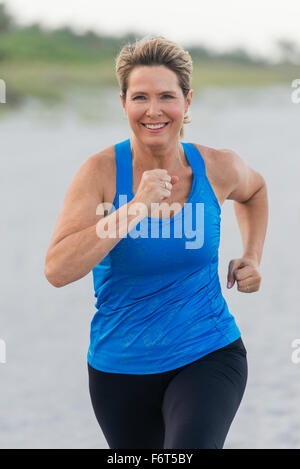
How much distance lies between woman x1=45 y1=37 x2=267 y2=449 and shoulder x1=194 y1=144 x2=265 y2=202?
8cm

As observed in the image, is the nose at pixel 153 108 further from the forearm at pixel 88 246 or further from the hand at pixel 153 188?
the forearm at pixel 88 246

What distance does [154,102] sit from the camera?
210 centimetres

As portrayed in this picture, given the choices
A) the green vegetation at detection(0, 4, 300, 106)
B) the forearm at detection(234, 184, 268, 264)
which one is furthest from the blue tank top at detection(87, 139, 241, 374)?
the green vegetation at detection(0, 4, 300, 106)

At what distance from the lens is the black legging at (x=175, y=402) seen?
6.33 feet

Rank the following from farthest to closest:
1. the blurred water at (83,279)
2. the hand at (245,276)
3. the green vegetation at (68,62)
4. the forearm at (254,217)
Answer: the green vegetation at (68,62) → the blurred water at (83,279) → the forearm at (254,217) → the hand at (245,276)

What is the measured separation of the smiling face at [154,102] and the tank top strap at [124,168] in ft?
0.24

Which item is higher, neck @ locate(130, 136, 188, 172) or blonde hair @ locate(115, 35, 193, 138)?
blonde hair @ locate(115, 35, 193, 138)

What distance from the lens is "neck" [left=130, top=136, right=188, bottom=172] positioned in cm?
220

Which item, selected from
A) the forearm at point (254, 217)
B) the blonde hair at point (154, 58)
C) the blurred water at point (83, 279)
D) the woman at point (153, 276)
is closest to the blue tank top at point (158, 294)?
the woman at point (153, 276)

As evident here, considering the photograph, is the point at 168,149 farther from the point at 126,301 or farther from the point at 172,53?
the point at 126,301

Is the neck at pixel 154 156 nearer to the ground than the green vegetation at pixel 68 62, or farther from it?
nearer to the ground

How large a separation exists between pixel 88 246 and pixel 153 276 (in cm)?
25

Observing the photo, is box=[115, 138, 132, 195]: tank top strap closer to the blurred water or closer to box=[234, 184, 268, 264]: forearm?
box=[234, 184, 268, 264]: forearm

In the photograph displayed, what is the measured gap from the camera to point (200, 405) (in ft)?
6.44
